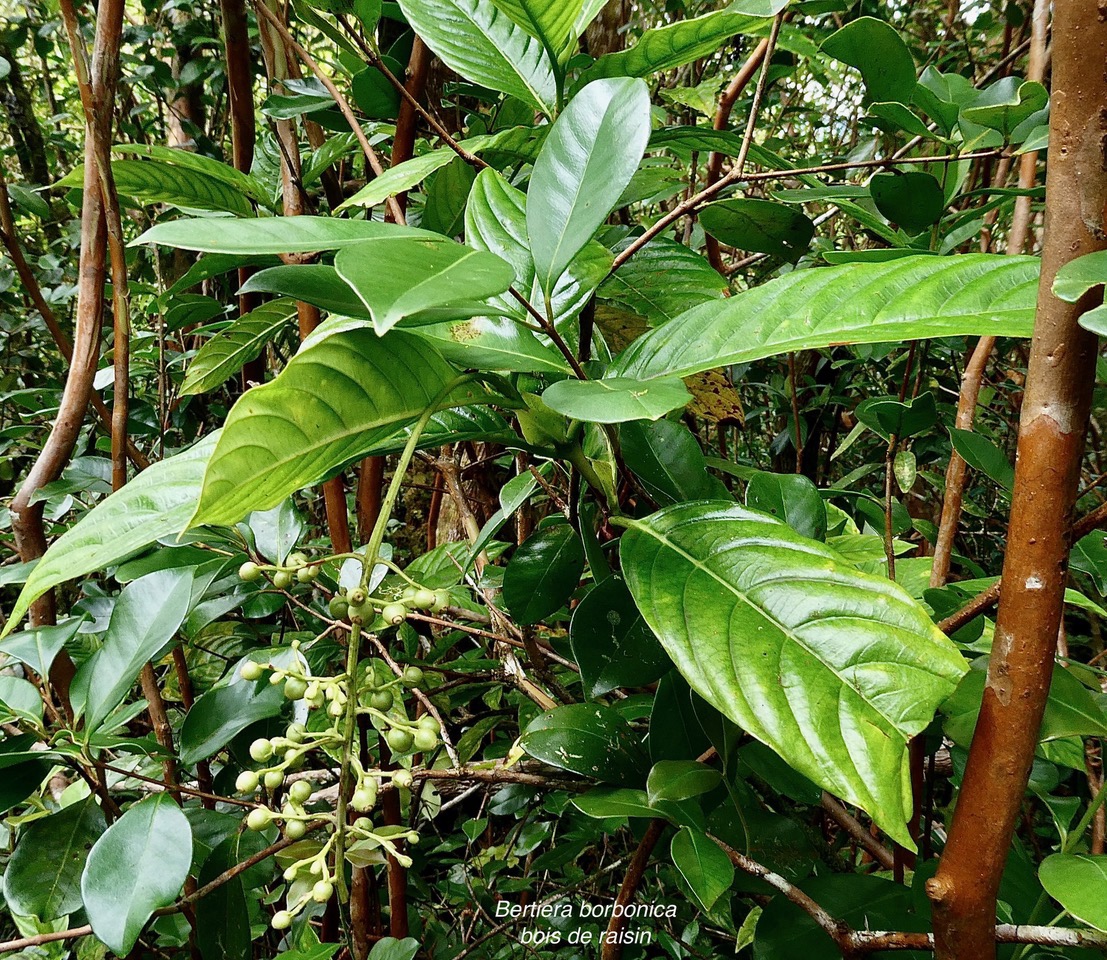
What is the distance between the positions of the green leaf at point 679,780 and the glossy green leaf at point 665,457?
187 mm

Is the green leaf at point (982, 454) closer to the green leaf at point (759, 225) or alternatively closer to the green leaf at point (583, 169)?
the green leaf at point (759, 225)

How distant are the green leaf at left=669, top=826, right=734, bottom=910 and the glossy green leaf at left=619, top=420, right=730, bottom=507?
0.76 feet

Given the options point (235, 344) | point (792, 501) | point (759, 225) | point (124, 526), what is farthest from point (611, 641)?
point (235, 344)

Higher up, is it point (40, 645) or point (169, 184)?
point (169, 184)

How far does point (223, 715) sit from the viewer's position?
62cm

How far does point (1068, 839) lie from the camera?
0.48 meters

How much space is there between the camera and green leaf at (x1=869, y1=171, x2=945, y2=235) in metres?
0.64

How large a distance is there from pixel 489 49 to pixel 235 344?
1.86ft

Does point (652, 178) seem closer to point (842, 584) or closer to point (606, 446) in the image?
point (606, 446)

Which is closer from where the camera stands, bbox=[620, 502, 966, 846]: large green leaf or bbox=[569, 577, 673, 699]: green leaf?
bbox=[620, 502, 966, 846]: large green leaf

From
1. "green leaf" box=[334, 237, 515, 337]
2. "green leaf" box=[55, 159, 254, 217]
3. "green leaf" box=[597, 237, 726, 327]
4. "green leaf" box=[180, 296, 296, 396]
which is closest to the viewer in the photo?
"green leaf" box=[334, 237, 515, 337]

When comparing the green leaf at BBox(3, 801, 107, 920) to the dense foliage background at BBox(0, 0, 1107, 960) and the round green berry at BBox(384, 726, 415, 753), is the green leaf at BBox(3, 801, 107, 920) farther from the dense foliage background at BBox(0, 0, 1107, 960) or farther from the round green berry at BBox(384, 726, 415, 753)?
the round green berry at BBox(384, 726, 415, 753)

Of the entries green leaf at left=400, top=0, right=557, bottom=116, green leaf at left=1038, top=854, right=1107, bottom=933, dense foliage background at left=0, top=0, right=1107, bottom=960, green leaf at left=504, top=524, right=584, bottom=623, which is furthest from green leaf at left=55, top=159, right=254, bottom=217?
green leaf at left=1038, top=854, right=1107, bottom=933

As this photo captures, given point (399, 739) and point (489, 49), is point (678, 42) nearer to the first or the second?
point (489, 49)
